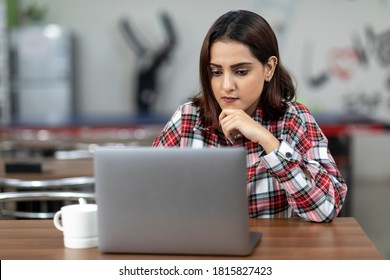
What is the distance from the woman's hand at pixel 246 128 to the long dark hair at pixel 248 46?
103mm

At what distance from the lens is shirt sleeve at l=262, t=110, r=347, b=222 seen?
4.72 ft

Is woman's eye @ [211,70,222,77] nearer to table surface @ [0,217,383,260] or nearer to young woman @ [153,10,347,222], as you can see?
young woman @ [153,10,347,222]

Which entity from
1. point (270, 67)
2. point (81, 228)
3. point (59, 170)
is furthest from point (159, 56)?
point (81, 228)

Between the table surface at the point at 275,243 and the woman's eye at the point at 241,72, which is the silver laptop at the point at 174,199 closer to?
the table surface at the point at 275,243

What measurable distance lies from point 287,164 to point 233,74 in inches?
9.3

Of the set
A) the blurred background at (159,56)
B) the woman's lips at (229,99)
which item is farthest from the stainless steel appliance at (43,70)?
the woman's lips at (229,99)

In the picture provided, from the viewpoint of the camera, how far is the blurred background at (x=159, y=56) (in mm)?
6941

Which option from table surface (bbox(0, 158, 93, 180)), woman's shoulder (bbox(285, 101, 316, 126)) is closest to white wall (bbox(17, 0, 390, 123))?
table surface (bbox(0, 158, 93, 180))

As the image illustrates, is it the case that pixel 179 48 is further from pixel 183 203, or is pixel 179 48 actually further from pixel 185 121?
pixel 183 203

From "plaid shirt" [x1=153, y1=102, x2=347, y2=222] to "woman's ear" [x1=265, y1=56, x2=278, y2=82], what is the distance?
103 mm

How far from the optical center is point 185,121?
1.68 meters

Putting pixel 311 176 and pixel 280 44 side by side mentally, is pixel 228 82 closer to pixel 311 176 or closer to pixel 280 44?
pixel 311 176
